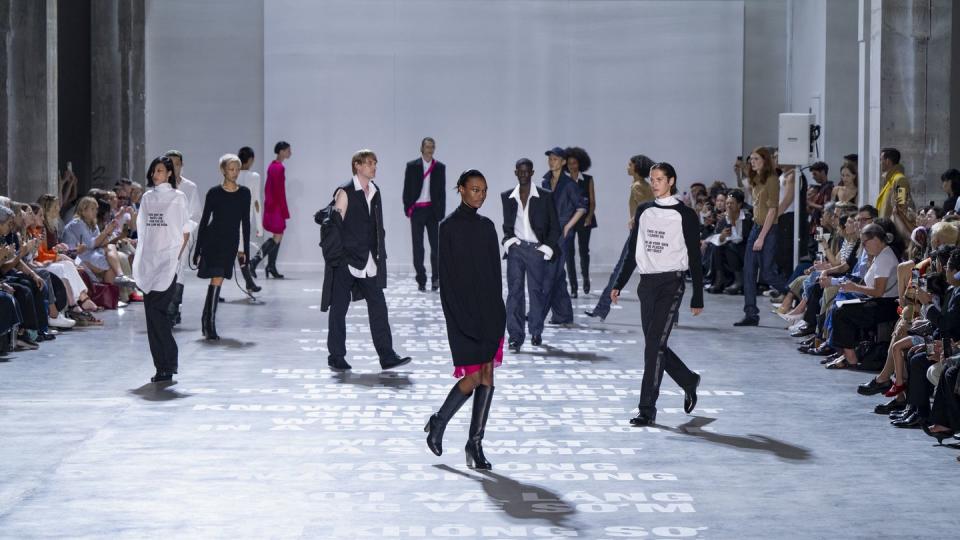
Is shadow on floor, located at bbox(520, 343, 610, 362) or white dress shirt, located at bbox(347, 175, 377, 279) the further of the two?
shadow on floor, located at bbox(520, 343, 610, 362)

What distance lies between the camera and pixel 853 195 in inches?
546

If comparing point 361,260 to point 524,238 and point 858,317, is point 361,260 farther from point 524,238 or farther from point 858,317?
point 858,317

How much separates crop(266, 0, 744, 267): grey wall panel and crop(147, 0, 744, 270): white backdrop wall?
2 cm

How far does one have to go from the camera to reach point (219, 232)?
1236cm

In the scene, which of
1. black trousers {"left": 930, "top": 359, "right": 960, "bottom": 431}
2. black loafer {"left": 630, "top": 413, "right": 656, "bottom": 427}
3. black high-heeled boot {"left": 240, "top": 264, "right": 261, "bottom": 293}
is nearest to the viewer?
black trousers {"left": 930, "top": 359, "right": 960, "bottom": 431}

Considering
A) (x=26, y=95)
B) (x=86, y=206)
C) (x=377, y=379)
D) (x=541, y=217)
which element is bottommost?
(x=377, y=379)

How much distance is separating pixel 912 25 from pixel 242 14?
10418 millimetres

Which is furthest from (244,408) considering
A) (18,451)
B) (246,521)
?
(246,521)

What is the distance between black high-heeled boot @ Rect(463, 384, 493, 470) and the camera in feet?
23.0

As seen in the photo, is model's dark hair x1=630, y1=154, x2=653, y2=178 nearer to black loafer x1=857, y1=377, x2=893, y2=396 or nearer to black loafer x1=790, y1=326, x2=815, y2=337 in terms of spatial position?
black loafer x1=790, y1=326, x2=815, y2=337

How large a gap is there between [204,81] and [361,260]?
11376mm

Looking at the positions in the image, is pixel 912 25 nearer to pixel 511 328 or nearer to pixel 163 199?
pixel 511 328

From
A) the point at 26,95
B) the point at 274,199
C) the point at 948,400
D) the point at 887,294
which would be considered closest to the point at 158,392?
the point at 948,400

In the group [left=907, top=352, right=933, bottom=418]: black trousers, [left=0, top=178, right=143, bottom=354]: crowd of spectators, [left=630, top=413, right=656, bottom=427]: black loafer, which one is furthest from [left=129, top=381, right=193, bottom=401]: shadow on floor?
[left=907, top=352, right=933, bottom=418]: black trousers
